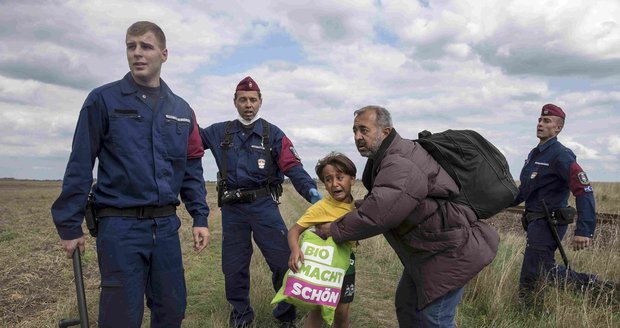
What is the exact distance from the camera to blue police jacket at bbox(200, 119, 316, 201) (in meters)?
4.74

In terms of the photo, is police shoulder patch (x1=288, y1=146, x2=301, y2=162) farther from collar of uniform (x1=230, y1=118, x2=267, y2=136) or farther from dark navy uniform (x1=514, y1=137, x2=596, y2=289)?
dark navy uniform (x1=514, y1=137, x2=596, y2=289)

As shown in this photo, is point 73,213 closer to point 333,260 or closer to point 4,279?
point 333,260

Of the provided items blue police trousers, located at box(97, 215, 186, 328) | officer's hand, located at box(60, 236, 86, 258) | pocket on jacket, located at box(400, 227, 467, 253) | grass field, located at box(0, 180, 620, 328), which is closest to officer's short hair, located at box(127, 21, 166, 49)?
blue police trousers, located at box(97, 215, 186, 328)

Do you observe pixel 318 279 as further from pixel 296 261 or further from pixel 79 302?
pixel 79 302

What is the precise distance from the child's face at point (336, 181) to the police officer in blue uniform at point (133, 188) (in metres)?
1.06

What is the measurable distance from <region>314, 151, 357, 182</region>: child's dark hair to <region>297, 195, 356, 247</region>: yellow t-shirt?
21cm

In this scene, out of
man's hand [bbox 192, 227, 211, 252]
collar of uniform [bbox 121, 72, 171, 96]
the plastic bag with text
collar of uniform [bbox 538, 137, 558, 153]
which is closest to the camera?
collar of uniform [bbox 121, 72, 171, 96]

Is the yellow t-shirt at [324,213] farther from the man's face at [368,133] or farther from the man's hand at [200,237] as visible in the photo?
the man's hand at [200,237]

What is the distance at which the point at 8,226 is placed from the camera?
1418cm

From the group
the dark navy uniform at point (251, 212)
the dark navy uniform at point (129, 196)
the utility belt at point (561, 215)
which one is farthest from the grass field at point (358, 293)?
the dark navy uniform at point (129, 196)

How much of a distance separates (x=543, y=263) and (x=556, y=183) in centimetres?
91

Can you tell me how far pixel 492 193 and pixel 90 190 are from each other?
2.56 m

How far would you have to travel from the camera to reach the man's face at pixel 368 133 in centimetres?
310

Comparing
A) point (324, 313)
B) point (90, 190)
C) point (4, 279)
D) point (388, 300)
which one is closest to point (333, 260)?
point (324, 313)
